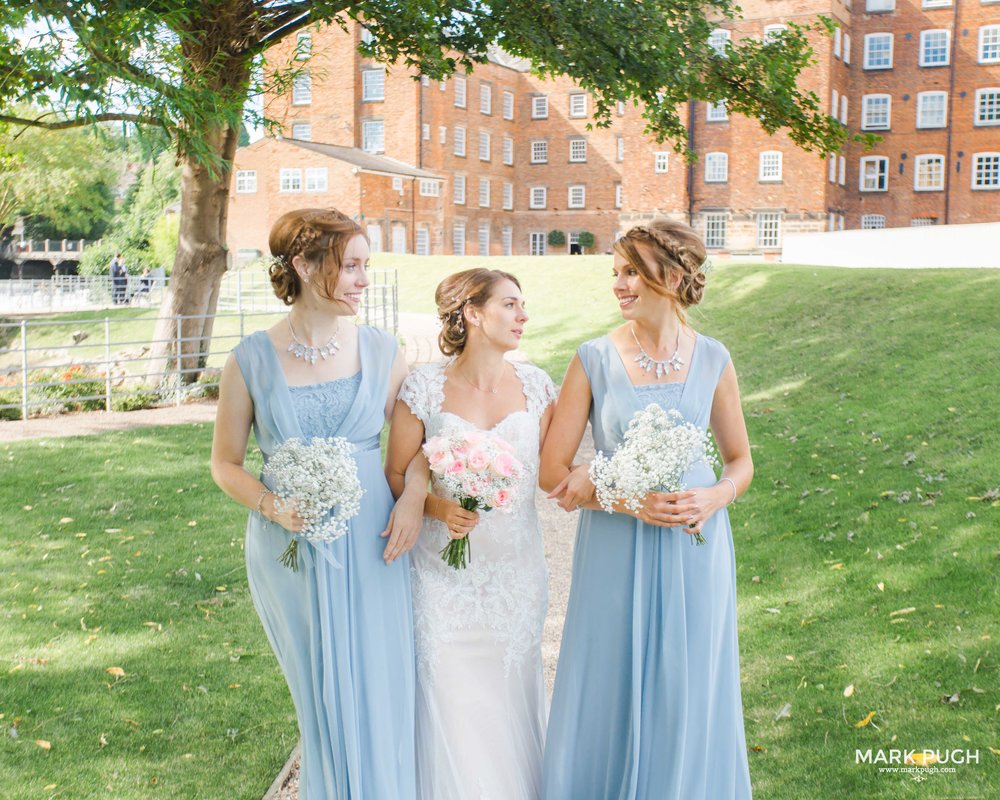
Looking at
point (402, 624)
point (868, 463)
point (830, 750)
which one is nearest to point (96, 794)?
point (402, 624)

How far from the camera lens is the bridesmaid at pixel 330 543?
3492 mm

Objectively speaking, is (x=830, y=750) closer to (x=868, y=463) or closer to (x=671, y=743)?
(x=671, y=743)

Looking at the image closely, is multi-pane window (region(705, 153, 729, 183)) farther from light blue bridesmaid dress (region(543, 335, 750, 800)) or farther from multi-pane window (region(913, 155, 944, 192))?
light blue bridesmaid dress (region(543, 335, 750, 800))

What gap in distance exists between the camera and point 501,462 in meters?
3.40

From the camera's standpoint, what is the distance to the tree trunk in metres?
15.3

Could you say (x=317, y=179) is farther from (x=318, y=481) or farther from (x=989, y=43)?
(x=318, y=481)

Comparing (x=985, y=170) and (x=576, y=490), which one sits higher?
(x=985, y=170)

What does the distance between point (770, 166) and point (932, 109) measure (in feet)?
26.1

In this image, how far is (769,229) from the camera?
48.8m

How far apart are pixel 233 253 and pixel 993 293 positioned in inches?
1562

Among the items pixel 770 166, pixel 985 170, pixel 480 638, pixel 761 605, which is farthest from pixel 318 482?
pixel 985 170

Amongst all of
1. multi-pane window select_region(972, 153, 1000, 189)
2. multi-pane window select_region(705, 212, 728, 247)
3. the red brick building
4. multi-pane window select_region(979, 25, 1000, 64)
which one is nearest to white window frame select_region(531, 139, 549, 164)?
the red brick building

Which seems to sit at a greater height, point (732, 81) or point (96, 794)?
point (732, 81)

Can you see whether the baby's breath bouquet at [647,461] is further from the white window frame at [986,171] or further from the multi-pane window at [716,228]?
the white window frame at [986,171]
